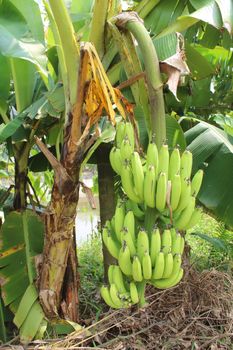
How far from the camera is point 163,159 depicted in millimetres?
1138

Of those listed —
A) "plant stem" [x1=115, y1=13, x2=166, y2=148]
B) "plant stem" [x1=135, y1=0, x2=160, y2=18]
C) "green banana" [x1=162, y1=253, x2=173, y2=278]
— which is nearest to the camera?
"plant stem" [x1=115, y1=13, x2=166, y2=148]

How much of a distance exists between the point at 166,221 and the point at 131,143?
0.25m

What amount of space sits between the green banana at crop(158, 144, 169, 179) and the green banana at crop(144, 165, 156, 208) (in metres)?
0.03

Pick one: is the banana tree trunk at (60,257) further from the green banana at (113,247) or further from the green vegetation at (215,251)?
the green vegetation at (215,251)

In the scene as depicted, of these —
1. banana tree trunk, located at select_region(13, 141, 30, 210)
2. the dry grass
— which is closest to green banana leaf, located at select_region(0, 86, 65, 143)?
A: banana tree trunk, located at select_region(13, 141, 30, 210)

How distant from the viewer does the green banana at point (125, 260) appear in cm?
118

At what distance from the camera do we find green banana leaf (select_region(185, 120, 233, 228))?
1735 mm

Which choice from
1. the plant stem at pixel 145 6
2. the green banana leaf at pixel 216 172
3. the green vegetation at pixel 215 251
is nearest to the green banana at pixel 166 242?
the green banana leaf at pixel 216 172

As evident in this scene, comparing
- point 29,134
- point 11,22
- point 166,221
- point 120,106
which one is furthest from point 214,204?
point 11,22

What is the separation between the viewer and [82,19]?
175cm

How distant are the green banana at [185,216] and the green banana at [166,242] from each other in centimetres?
8

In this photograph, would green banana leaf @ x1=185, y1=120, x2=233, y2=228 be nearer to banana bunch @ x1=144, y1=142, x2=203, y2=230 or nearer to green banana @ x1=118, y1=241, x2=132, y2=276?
banana bunch @ x1=144, y1=142, x2=203, y2=230

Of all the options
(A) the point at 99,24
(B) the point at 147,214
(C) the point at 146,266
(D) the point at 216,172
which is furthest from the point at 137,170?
(D) the point at 216,172

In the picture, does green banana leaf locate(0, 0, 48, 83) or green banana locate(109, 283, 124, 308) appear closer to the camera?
green banana locate(109, 283, 124, 308)
